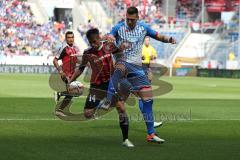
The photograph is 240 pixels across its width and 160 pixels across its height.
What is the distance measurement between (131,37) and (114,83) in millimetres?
866

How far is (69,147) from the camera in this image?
35.9 feet

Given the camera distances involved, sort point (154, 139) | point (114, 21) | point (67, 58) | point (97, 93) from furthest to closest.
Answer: point (114, 21) → point (67, 58) → point (97, 93) → point (154, 139)

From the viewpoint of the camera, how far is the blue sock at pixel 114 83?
12039 millimetres

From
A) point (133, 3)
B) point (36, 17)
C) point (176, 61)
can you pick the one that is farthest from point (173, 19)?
point (36, 17)

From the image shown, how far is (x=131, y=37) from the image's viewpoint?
39.7ft

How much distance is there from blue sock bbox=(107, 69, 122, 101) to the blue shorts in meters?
0.17

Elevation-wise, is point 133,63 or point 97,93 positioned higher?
point 133,63

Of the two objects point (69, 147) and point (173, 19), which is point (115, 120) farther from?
point (173, 19)

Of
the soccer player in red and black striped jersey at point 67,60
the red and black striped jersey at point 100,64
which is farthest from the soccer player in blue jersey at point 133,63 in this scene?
the soccer player in red and black striped jersey at point 67,60

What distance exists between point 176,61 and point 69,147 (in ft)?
158

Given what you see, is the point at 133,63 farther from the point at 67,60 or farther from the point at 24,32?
the point at 24,32

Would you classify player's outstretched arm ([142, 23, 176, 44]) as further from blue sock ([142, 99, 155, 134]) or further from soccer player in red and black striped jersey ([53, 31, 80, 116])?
soccer player in red and black striped jersey ([53, 31, 80, 116])

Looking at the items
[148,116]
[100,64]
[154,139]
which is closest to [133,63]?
[100,64]

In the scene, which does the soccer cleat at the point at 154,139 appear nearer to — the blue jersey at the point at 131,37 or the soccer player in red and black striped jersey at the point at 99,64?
the soccer player in red and black striped jersey at the point at 99,64
